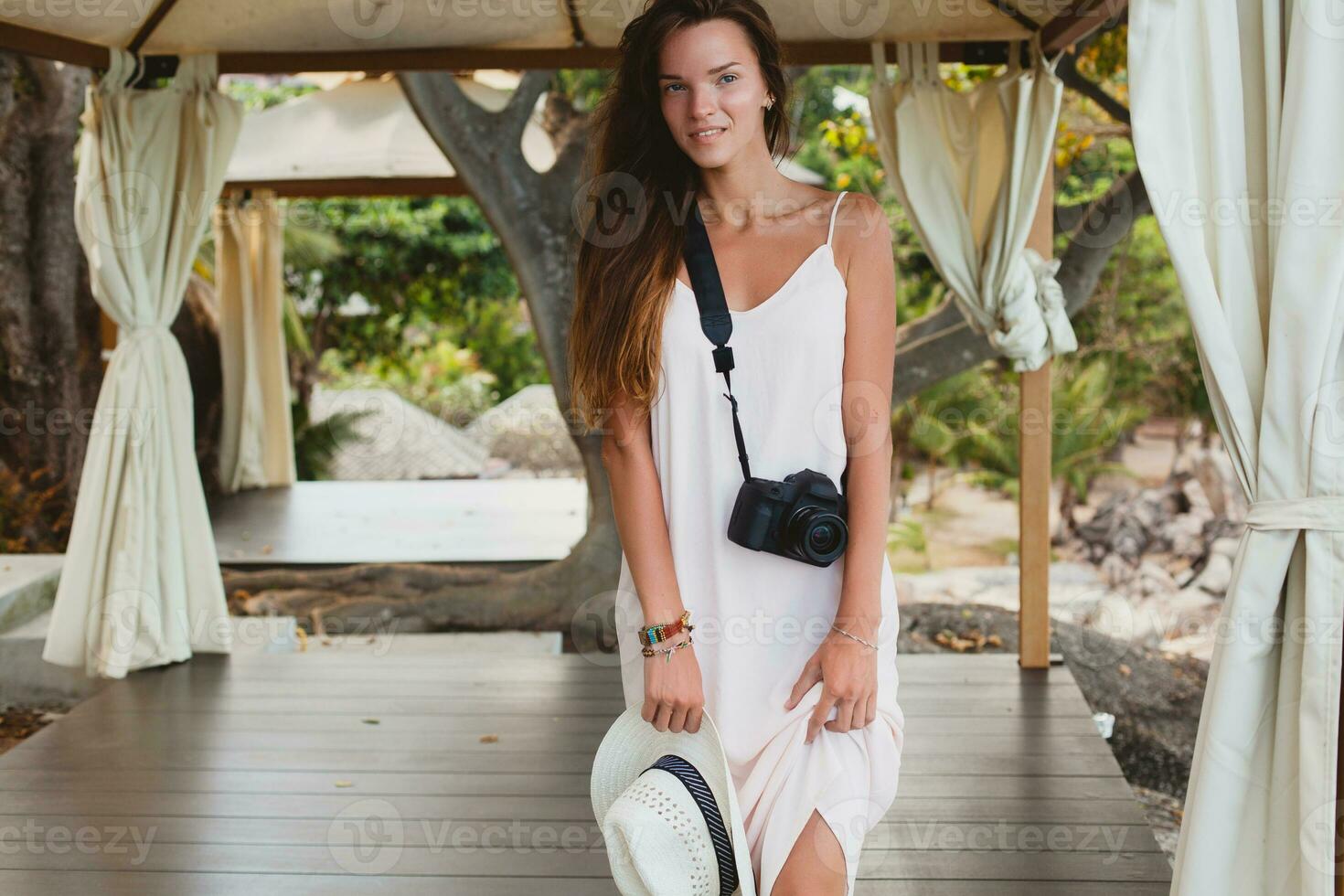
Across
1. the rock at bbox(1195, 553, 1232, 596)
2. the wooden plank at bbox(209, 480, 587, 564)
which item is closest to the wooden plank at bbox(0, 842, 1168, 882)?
the wooden plank at bbox(209, 480, 587, 564)

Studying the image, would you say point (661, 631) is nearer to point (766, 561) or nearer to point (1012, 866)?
point (766, 561)

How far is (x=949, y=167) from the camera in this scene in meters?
4.23

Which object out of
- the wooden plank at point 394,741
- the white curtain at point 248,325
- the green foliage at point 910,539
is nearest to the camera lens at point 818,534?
the wooden plank at point 394,741

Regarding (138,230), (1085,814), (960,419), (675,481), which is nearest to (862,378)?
(675,481)

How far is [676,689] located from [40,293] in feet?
22.9

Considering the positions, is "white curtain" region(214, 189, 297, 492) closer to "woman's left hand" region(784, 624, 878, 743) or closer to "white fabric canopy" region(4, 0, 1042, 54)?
"white fabric canopy" region(4, 0, 1042, 54)

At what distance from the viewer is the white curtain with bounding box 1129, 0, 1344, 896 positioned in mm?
1730

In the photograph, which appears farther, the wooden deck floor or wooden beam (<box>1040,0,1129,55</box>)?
wooden beam (<box>1040,0,1129,55</box>)

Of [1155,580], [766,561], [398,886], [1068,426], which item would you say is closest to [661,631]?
[766,561]

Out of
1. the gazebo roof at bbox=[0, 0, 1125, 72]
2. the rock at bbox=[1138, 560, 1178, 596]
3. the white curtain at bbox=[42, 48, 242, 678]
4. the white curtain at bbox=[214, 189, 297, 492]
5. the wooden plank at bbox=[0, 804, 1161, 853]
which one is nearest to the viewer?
the wooden plank at bbox=[0, 804, 1161, 853]

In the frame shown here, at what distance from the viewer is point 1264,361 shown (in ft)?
5.97

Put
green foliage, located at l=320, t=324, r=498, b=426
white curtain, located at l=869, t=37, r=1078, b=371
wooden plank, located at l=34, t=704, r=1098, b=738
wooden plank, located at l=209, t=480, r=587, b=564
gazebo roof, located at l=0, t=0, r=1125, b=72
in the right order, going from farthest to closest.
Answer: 1. green foliage, located at l=320, t=324, r=498, b=426
2. wooden plank, located at l=209, t=480, r=587, b=564
3. white curtain, located at l=869, t=37, r=1078, b=371
4. gazebo roof, located at l=0, t=0, r=1125, b=72
5. wooden plank, located at l=34, t=704, r=1098, b=738

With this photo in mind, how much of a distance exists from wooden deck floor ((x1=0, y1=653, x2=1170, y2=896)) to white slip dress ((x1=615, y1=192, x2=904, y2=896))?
112cm

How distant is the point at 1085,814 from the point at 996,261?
1803 mm
